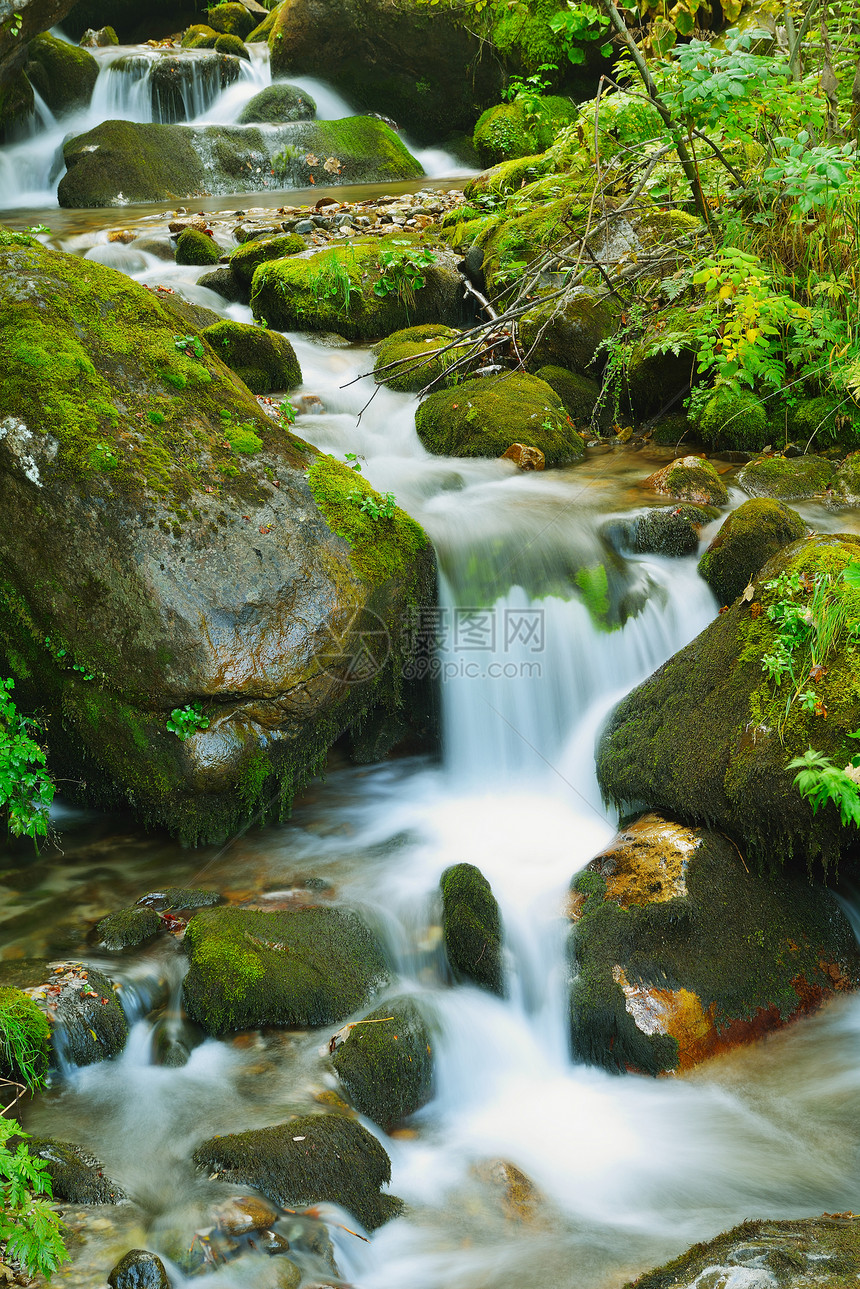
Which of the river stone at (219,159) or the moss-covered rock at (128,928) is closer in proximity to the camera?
the moss-covered rock at (128,928)

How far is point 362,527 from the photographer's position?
496 cm

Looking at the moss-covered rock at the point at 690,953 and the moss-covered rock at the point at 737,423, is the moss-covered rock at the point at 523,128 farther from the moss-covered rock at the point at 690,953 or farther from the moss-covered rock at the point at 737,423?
the moss-covered rock at the point at 690,953

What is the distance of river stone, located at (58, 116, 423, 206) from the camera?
13.4 metres

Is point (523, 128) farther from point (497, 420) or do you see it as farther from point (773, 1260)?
point (773, 1260)

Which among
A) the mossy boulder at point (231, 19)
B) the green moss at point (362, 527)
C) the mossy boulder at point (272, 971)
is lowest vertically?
the mossy boulder at point (272, 971)

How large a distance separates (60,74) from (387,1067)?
18.0m

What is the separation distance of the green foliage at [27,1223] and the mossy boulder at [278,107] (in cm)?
1706

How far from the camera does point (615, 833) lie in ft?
14.9

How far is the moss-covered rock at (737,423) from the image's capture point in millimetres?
6961

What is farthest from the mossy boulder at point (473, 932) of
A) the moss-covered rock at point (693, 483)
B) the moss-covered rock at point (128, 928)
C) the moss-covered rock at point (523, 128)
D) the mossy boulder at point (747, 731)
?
the moss-covered rock at point (523, 128)

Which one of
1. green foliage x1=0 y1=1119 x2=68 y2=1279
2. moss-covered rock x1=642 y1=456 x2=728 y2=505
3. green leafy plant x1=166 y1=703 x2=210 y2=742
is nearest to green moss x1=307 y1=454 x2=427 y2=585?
green leafy plant x1=166 y1=703 x2=210 y2=742

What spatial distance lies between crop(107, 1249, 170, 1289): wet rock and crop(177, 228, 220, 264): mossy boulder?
9.63m

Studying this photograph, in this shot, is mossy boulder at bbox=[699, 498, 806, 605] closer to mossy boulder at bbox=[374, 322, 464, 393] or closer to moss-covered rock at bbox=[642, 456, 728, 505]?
moss-covered rock at bbox=[642, 456, 728, 505]

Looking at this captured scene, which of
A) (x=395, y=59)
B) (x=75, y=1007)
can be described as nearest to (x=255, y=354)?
(x=75, y=1007)
